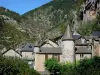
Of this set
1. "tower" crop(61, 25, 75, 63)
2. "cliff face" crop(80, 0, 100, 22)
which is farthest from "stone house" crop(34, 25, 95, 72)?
"cliff face" crop(80, 0, 100, 22)

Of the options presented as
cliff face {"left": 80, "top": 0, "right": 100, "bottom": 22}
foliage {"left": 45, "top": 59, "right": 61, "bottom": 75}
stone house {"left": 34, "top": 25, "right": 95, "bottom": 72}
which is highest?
cliff face {"left": 80, "top": 0, "right": 100, "bottom": 22}

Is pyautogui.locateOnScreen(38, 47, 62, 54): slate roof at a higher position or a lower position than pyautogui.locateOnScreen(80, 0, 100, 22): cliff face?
lower

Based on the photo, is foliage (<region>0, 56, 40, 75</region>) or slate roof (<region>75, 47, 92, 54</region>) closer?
foliage (<region>0, 56, 40, 75</region>)

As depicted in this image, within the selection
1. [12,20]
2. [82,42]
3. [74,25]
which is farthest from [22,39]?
[82,42]

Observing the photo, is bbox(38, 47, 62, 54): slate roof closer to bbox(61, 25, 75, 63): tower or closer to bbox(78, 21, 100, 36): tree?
bbox(61, 25, 75, 63): tower

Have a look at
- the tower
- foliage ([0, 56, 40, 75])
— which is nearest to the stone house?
the tower

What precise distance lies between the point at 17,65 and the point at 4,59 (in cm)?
165

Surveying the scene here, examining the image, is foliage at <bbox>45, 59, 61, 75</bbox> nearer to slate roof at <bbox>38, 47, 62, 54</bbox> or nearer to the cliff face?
slate roof at <bbox>38, 47, 62, 54</bbox>

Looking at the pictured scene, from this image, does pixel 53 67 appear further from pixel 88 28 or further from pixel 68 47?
pixel 88 28

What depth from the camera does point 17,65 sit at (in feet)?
117

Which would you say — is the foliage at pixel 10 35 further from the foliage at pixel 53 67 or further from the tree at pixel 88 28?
the foliage at pixel 53 67

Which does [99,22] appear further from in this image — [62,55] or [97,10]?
[62,55]

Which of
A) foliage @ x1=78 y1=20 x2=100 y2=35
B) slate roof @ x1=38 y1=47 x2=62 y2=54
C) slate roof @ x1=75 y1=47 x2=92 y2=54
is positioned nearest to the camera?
slate roof @ x1=75 y1=47 x2=92 y2=54

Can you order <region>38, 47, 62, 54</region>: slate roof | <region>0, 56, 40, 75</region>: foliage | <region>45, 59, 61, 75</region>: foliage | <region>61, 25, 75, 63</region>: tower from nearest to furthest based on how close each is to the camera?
<region>0, 56, 40, 75</region>: foliage
<region>45, 59, 61, 75</region>: foliage
<region>61, 25, 75, 63</region>: tower
<region>38, 47, 62, 54</region>: slate roof
